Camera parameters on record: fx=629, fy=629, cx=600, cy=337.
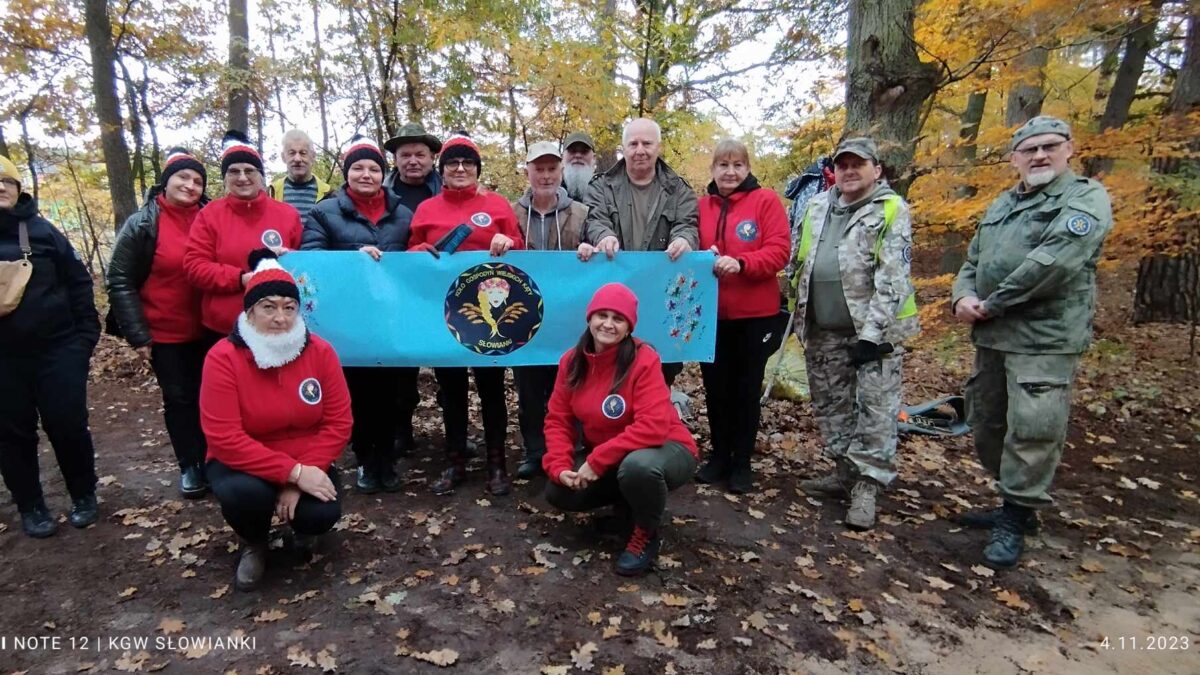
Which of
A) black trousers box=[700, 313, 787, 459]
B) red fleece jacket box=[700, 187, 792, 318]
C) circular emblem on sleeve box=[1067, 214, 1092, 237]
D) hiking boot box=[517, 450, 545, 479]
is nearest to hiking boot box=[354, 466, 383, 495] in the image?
hiking boot box=[517, 450, 545, 479]

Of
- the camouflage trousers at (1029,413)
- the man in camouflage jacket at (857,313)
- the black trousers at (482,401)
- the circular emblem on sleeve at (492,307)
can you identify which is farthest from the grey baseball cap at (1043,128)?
the black trousers at (482,401)

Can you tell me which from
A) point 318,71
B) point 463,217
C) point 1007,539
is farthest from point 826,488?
point 318,71

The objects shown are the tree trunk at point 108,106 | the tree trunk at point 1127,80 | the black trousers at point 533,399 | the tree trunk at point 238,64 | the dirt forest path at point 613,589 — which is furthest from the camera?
the tree trunk at point 1127,80

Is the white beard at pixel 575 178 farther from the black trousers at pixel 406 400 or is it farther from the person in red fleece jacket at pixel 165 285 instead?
the person in red fleece jacket at pixel 165 285

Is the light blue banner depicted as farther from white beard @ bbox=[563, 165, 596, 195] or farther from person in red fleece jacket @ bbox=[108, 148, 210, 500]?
white beard @ bbox=[563, 165, 596, 195]

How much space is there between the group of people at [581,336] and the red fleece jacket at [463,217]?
0.05 ft

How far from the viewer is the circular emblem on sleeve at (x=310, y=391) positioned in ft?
11.7

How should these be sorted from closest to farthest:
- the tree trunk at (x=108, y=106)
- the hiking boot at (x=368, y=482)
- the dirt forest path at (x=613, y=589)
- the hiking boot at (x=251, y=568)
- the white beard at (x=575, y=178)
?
the dirt forest path at (x=613, y=589) < the hiking boot at (x=251, y=568) < the hiking boot at (x=368, y=482) < the white beard at (x=575, y=178) < the tree trunk at (x=108, y=106)

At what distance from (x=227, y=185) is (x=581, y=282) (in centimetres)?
251

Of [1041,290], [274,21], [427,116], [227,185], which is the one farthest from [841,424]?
[274,21]

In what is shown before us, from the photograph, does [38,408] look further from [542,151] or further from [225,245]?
[542,151]

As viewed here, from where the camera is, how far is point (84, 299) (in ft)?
13.7

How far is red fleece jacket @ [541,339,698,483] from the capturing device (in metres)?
3.60

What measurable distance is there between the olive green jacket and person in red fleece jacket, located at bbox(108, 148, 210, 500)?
5.31m
